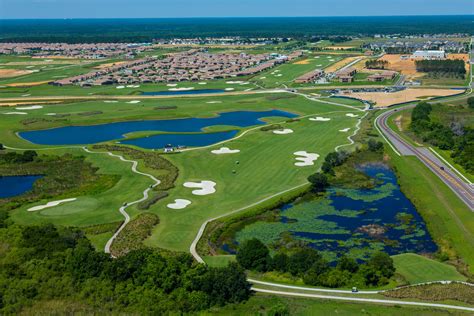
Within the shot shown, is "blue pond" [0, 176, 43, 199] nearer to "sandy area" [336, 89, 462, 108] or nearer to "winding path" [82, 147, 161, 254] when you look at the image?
"winding path" [82, 147, 161, 254]

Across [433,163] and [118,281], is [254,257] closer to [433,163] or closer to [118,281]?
[118,281]

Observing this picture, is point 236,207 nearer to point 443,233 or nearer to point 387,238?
point 387,238

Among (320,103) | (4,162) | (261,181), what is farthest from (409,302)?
(320,103)

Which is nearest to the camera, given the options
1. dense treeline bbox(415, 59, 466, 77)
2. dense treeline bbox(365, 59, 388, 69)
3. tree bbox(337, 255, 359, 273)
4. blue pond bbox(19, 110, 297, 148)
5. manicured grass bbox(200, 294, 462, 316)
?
manicured grass bbox(200, 294, 462, 316)

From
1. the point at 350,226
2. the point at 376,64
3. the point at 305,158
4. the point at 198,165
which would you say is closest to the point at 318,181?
the point at 350,226

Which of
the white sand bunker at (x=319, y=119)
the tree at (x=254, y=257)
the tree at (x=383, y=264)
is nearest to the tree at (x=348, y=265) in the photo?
the tree at (x=383, y=264)

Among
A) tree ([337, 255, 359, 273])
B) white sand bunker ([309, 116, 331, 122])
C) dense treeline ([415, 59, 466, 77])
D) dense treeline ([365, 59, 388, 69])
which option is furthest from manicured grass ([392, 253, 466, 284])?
dense treeline ([365, 59, 388, 69])
